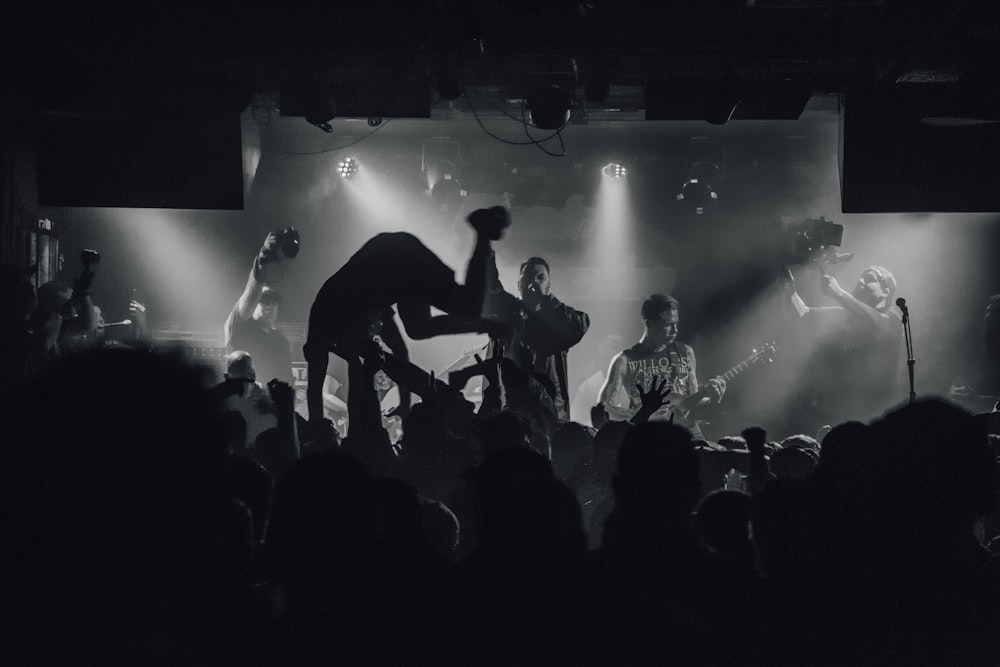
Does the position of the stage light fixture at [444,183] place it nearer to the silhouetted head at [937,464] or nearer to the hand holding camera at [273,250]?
the hand holding camera at [273,250]

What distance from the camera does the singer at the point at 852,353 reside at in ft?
35.1

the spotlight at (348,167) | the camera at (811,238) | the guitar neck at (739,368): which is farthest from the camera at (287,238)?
the camera at (811,238)

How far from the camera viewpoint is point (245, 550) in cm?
179

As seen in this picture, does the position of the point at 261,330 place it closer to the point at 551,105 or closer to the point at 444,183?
the point at 444,183

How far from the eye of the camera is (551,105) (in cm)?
651

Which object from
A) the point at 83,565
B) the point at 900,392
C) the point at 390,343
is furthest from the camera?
the point at 900,392

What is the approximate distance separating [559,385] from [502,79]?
2.62m

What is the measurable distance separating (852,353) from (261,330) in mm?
7471

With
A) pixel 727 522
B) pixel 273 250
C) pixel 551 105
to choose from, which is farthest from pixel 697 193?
pixel 727 522

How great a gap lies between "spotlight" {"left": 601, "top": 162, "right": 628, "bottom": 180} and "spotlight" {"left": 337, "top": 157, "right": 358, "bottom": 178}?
337 centimetres

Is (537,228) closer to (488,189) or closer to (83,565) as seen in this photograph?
(488,189)

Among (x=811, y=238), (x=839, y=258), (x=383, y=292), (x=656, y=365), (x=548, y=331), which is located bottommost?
(x=656, y=365)

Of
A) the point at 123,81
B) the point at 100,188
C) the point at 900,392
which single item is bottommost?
the point at 900,392

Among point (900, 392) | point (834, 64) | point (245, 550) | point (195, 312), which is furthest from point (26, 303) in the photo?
point (900, 392)
